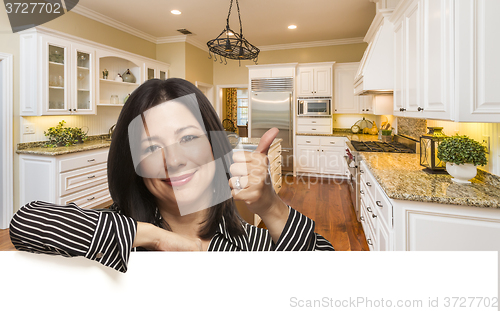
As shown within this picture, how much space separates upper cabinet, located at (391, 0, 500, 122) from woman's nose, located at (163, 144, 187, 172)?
5.04 feet

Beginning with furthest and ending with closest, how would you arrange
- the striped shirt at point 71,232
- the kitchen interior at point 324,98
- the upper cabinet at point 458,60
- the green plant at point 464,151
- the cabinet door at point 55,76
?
A: the cabinet door at point 55,76 < the green plant at point 464,151 < the kitchen interior at point 324,98 < the upper cabinet at point 458,60 < the striped shirt at point 71,232

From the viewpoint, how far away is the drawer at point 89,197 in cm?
311

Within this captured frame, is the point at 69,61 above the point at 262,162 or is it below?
above

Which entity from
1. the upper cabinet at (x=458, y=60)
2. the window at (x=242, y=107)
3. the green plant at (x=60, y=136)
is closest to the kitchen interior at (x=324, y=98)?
the upper cabinet at (x=458, y=60)

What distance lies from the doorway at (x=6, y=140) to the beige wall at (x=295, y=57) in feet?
13.7

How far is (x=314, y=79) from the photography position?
5.52 metres

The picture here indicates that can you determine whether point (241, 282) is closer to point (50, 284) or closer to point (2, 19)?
point (50, 284)

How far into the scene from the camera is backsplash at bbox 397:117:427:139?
3.01m

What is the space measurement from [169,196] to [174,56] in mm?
5417

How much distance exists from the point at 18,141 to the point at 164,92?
12.0 feet

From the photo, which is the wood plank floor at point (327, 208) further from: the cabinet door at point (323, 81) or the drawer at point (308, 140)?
the cabinet door at point (323, 81)

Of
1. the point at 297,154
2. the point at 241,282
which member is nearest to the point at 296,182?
the point at 297,154

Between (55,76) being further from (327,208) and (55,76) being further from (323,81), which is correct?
(323,81)

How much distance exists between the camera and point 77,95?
11.6 feet
